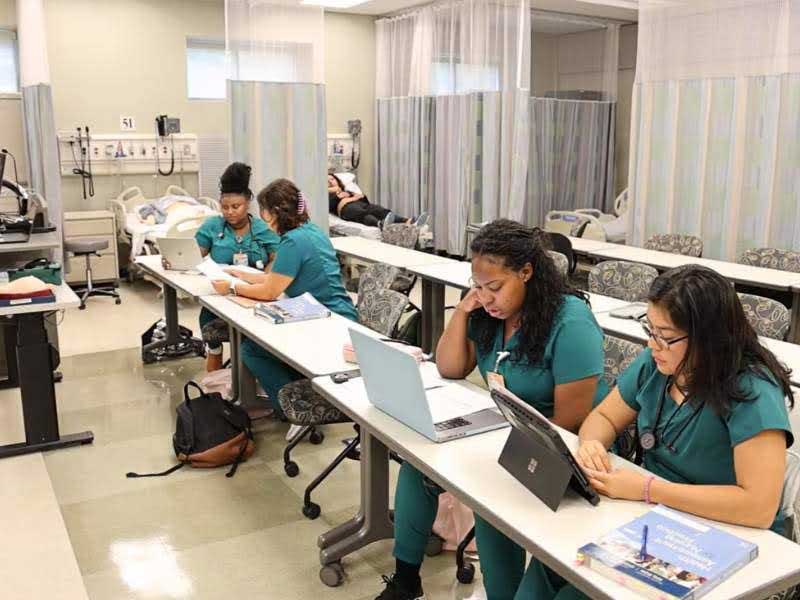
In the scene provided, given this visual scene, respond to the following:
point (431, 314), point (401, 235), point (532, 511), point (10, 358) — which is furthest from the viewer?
point (401, 235)

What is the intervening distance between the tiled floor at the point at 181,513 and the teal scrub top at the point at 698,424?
3.05 ft

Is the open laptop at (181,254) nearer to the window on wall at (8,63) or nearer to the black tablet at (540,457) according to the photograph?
the black tablet at (540,457)

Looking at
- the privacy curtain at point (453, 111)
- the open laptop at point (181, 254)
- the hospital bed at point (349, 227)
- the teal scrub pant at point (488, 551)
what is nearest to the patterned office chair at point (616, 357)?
the teal scrub pant at point (488, 551)

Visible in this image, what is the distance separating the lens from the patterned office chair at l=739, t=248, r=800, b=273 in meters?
4.69

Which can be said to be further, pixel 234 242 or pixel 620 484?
pixel 234 242

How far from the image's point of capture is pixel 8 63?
24.4ft

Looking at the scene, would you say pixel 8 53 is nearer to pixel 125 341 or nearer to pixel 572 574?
pixel 125 341

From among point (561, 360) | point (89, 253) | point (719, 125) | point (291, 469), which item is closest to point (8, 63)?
point (89, 253)

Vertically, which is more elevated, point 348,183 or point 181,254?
point 348,183

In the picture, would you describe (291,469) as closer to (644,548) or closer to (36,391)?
(36,391)

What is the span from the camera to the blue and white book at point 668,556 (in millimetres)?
1355

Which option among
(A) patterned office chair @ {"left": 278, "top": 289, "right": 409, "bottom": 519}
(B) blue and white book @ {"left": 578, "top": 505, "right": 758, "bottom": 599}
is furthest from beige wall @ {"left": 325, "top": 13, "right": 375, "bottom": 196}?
(B) blue and white book @ {"left": 578, "top": 505, "right": 758, "bottom": 599}

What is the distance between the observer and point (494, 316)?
2.26 m

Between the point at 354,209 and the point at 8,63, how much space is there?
3555mm
